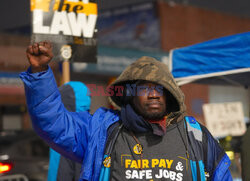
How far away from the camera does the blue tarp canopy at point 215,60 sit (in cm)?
514

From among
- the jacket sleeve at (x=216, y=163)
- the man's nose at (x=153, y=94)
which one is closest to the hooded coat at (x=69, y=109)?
the man's nose at (x=153, y=94)

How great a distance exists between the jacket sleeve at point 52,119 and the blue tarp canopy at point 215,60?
3.32 meters

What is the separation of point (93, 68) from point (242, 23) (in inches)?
557

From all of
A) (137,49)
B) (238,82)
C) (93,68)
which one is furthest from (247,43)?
(137,49)

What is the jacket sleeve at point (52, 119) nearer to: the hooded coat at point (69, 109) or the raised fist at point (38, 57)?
the raised fist at point (38, 57)

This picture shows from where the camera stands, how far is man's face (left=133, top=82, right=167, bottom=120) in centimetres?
234

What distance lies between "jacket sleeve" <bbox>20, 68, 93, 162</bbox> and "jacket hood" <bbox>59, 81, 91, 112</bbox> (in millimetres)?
1025

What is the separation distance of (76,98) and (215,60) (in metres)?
2.71

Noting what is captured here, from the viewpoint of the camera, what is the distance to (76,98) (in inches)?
132

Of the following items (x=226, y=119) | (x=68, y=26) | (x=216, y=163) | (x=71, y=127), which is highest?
(x=68, y=26)

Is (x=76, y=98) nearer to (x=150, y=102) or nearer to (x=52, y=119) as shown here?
(x=150, y=102)

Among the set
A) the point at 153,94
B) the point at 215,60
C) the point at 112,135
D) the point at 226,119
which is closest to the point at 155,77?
the point at 153,94

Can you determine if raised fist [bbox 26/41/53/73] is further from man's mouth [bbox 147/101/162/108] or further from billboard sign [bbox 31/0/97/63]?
billboard sign [bbox 31/0/97/63]

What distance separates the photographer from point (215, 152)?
2.35 m
